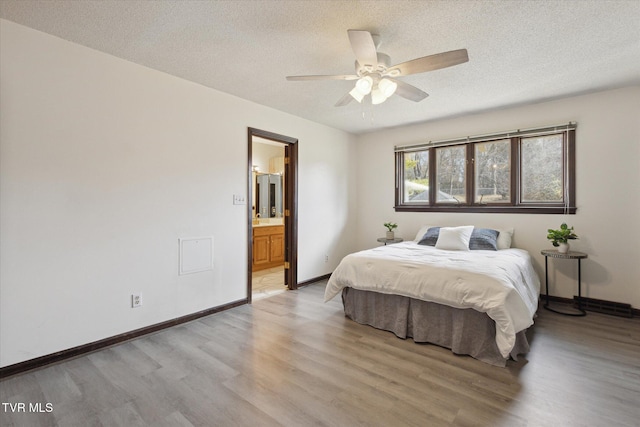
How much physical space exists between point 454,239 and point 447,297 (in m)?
1.45

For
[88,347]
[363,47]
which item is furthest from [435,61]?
[88,347]

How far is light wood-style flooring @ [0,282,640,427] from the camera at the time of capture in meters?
1.72

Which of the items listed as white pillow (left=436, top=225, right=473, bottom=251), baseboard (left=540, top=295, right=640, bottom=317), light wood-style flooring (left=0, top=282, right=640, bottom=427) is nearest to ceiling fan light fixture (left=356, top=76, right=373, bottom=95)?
light wood-style flooring (left=0, top=282, right=640, bottom=427)

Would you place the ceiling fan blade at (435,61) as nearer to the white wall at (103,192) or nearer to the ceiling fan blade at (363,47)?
the ceiling fan blade at (363,47)

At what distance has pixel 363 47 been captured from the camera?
2045 mm

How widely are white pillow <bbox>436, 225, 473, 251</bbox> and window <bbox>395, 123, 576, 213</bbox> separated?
28.2 inches

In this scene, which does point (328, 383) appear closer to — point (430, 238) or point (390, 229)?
point (430, 238)

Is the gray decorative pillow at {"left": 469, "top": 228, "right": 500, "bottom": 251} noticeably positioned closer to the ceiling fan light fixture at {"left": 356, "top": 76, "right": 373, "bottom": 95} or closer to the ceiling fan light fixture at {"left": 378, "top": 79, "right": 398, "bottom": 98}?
the ceiling fan light fixture at {"left": 378, "top": 79, "right": 398, "bottom": 98}

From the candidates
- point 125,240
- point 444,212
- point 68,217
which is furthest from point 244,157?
point 444,212

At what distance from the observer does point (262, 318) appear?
10.6ft

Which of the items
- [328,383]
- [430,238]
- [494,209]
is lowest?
[328,383]

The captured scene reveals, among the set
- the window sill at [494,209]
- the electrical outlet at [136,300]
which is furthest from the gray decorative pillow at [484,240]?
the electrical outlet at [136,300]

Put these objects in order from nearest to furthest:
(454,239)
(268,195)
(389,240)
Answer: (454,239)
(389,240)
(268,195)

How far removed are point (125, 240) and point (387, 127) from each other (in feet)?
13.4
